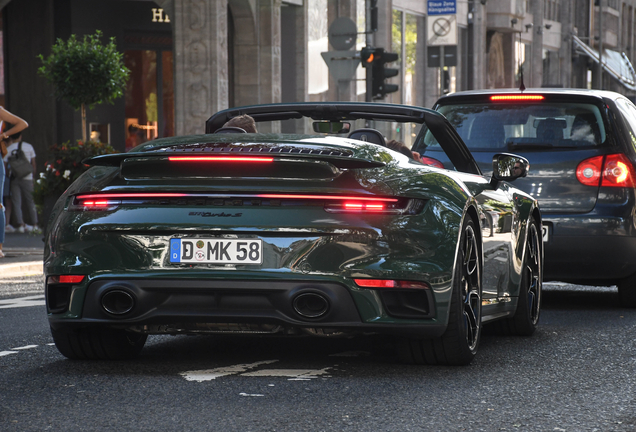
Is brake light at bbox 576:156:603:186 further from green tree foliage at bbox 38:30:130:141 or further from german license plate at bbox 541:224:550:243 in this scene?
green tree foliage at bbox 38:30:130:141

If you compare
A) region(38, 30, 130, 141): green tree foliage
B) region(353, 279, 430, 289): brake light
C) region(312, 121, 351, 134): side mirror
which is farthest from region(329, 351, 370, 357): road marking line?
region(38, 30, 130, 141): green tree foliage

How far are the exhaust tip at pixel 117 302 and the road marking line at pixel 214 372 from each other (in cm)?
40

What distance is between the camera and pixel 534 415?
4.64 m

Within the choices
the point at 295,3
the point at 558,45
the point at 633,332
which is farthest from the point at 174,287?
the point at 558,45

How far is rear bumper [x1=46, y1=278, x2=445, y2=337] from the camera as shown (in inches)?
206

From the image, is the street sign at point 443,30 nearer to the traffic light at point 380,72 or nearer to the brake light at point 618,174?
the traffic light at point 380,72

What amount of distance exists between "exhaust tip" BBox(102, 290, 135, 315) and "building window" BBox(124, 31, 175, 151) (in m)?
19.2

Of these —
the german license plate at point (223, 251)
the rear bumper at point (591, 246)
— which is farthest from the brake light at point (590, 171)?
the german license plate at point (223, 251)

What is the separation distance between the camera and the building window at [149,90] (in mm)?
24547

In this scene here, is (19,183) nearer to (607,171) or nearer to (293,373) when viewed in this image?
(607,171)

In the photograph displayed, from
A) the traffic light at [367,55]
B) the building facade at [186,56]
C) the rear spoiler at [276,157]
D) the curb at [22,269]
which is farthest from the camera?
the building facade at [186,56]

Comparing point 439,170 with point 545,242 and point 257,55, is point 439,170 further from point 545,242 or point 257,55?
point 257,55

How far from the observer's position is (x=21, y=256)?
568 inches

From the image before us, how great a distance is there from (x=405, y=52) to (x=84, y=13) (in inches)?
583
